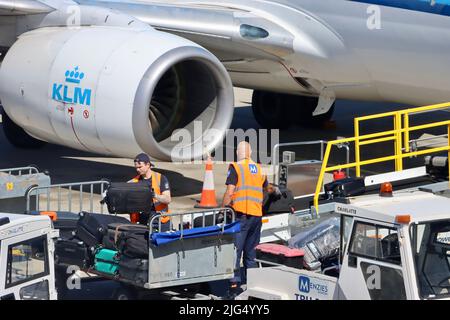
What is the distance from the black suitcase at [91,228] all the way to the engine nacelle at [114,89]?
11.8ft

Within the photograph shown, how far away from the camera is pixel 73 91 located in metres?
13.3

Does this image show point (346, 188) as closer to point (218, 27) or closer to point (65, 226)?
point (65, 226)

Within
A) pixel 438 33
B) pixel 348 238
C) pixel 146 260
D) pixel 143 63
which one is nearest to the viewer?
pixel 348 238

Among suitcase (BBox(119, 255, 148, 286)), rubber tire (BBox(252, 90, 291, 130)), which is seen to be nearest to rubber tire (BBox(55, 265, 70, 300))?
suitcase (BBox(119, 255, 148, 286))

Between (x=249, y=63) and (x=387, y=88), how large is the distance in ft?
6.98

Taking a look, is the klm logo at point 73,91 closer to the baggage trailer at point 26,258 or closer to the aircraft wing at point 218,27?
the aircraft wing at point 218,27

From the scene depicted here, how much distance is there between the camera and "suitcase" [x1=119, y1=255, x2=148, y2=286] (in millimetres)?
8617

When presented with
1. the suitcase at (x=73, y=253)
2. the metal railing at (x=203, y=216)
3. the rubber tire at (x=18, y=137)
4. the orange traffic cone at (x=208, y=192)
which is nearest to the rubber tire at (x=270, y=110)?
the rubber tire at (x=18, y=137)

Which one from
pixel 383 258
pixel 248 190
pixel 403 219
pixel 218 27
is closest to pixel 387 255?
pixel 383 258

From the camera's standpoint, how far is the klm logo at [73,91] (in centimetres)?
1312

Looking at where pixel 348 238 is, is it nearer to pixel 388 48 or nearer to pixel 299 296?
pixel 299 296

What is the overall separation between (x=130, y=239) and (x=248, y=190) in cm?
177

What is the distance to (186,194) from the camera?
48.0 ft
